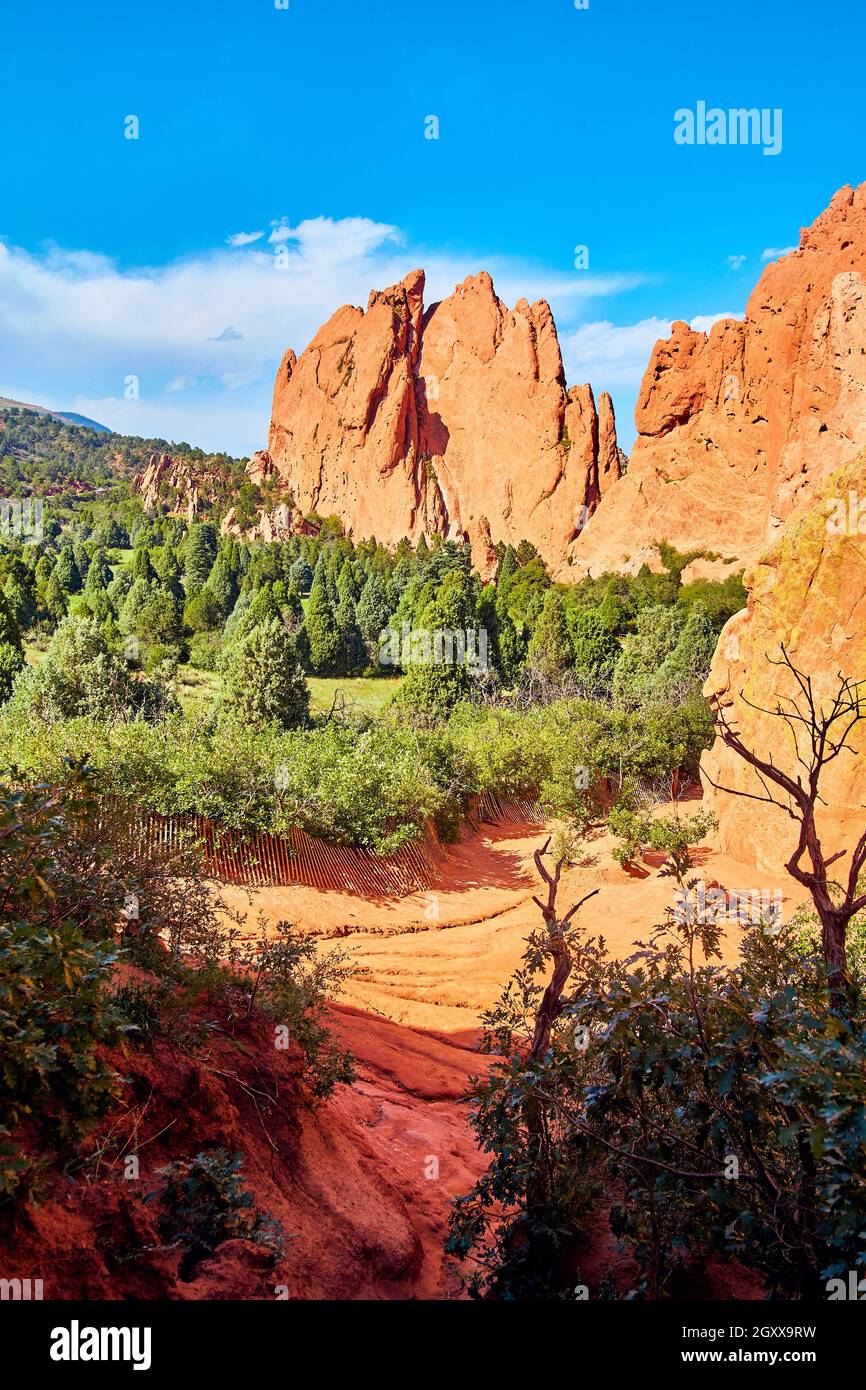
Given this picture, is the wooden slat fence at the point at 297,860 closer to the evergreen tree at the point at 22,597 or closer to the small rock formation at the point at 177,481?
the evergreen tree at the point at 22,597

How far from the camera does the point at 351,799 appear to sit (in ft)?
53.8

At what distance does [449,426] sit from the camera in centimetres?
9319

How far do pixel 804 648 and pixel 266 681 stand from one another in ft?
63.0

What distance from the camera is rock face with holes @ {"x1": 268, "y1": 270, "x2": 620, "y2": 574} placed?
8088cm

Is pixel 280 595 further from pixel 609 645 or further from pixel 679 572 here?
pixel 679 572

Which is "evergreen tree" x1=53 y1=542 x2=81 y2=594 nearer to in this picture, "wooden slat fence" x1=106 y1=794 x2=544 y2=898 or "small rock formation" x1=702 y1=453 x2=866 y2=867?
"wooden slat fence" x1=106 y1=794 x2=544 y2=898

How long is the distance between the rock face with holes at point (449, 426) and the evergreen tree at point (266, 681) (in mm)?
48949

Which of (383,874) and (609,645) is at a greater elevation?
(609,645)

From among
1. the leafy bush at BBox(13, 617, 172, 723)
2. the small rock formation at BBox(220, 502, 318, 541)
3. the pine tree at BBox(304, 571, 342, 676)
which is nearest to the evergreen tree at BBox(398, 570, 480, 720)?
the leafy bush at BBox(13, 617, 172, 723)

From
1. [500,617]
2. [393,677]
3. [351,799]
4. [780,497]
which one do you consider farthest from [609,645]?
[351,799]

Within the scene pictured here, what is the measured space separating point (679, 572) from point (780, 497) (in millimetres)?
8587

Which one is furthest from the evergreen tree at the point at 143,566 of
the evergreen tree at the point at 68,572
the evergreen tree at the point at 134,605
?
the evergreen tree at the point at 134,605
